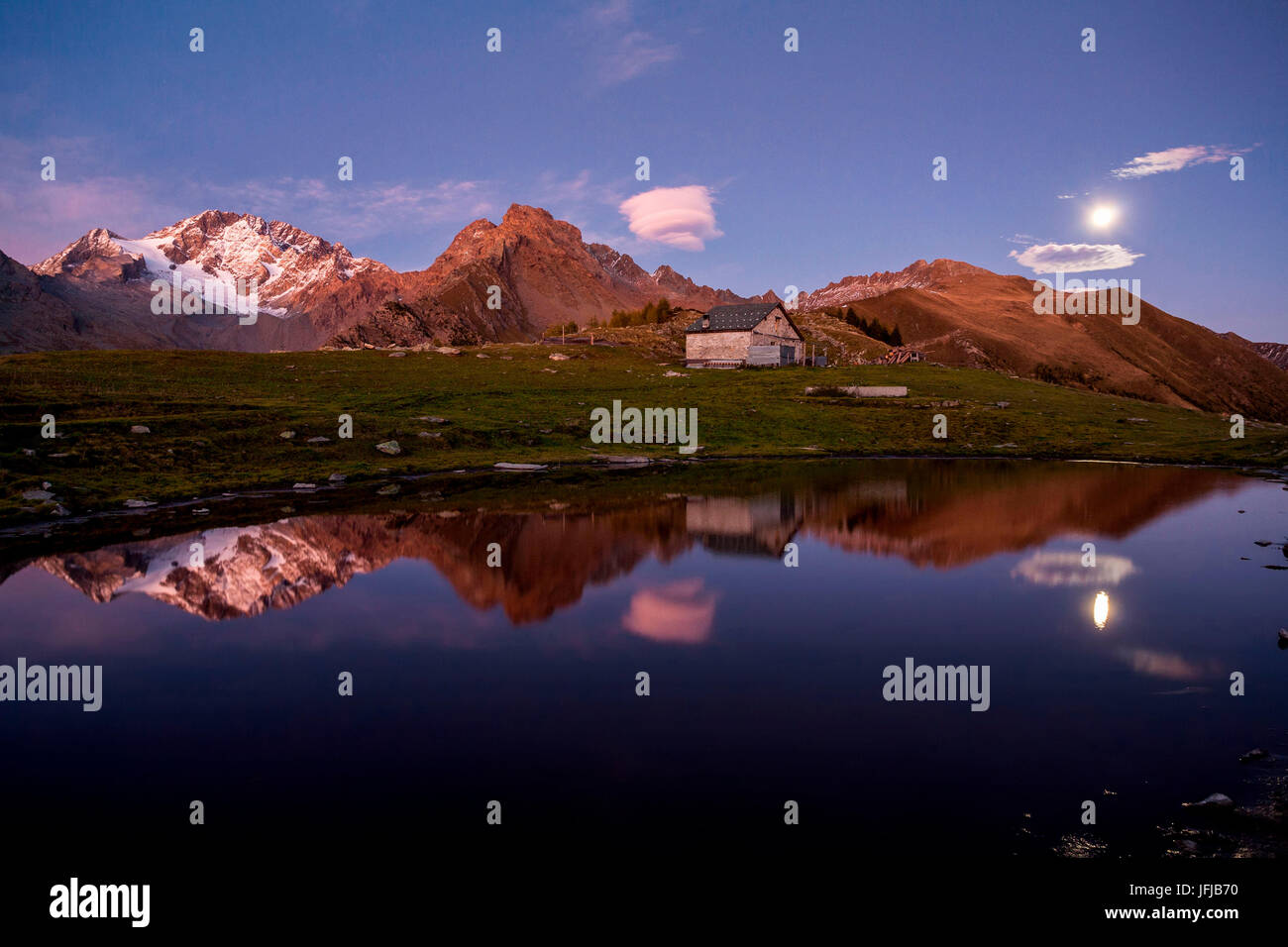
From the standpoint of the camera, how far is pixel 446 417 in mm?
50438

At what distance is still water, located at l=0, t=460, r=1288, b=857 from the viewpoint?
788 cm

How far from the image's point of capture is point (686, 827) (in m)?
7.40

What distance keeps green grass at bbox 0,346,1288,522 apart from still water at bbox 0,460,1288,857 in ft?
49.9

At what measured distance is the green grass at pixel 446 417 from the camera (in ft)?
110

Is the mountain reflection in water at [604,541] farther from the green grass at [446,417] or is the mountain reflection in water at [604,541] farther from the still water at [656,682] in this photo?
the green grass at [446,417]

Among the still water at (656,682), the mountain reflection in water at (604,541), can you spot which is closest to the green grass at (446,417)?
the mountain reflection in water at (604,541)

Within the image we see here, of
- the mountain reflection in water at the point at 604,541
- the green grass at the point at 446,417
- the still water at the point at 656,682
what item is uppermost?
the green grass at the point at 446,417

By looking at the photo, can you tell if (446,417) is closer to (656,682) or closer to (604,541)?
(604,541)

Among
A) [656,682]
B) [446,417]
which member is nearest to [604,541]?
[656,682]

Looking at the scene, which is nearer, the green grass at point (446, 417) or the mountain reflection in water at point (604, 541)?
the mountain reflection in water at point (604, 541)

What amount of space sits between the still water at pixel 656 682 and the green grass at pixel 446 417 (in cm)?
1520

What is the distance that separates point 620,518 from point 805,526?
667 centimetres

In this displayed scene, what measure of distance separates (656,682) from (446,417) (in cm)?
4246
